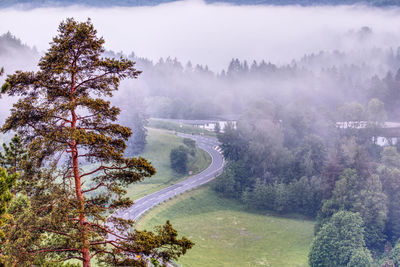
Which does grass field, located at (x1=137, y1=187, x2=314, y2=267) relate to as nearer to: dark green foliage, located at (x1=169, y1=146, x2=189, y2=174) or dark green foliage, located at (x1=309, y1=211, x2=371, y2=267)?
dark green foliage, located at (x1=309, y1=211, x2=371, y2=267)

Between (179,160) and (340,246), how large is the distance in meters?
46.6

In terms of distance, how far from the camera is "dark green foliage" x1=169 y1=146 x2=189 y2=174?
303ft

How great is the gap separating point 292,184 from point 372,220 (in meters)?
20.9

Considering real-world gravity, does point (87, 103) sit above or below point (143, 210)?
above

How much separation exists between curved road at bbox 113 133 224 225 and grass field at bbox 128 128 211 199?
1.91 meters

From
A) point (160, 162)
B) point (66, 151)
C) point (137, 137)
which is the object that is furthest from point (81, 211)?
point (137, 137)

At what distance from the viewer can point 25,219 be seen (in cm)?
1606

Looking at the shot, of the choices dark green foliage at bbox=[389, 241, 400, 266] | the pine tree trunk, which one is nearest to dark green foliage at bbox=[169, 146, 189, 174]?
dark green foliage at bbox=[389, 241, 400, 266]

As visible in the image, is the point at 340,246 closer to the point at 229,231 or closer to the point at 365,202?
the point at 365,202

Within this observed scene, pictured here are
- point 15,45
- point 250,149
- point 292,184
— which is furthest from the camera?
point 15,45

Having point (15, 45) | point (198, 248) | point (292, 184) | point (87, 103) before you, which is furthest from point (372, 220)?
point (15, 45)

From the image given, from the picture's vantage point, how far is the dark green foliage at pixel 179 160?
92375 millimetres

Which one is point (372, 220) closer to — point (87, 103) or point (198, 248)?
point (198, 248)

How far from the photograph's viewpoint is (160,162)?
95188 millimetres
